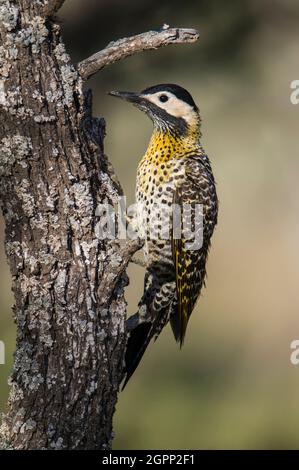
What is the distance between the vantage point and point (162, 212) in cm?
444

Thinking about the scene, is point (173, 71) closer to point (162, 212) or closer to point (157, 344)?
point (157, 344)

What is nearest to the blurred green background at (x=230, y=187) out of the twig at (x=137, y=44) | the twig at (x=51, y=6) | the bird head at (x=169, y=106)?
the bird head at (x=169, y=106)

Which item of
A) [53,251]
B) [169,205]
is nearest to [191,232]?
[169,205]

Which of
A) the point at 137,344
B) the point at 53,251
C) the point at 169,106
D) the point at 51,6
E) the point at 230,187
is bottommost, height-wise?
the point at 137,344

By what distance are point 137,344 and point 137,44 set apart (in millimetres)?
1546

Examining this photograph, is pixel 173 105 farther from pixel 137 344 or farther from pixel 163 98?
pixel 137 344

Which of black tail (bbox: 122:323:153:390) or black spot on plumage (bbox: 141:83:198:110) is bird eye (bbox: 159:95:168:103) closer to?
black spot on plumage (bbox: 141:83:198:110)

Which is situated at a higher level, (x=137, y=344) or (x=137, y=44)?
(x=137, y=44)

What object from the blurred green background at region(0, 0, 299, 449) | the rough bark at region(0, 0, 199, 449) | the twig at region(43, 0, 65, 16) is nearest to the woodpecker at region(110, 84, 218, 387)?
the rough bark at region(0, 0, 199, 449)

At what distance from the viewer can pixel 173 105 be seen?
15.3 ft

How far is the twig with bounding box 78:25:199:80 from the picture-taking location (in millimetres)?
3324

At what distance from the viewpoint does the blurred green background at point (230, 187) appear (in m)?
7.42

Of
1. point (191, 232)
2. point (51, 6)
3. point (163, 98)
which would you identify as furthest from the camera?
point (163, 98)
